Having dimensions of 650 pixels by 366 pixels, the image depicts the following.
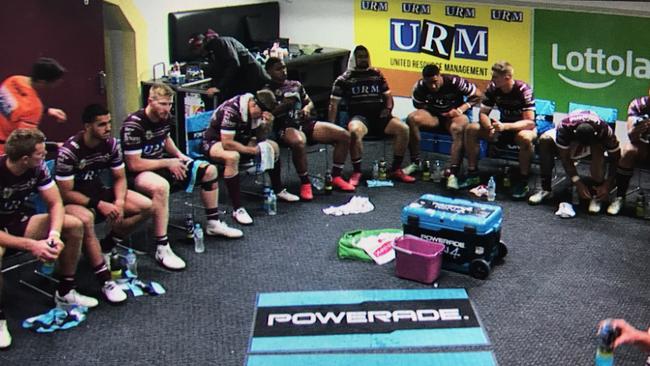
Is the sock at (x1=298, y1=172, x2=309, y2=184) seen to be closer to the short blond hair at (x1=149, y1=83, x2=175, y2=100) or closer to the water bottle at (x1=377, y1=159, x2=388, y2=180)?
the water bottle at (x1=377, y1=159, x2=388, y2=180)

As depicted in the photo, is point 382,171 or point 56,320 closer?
point 56,320

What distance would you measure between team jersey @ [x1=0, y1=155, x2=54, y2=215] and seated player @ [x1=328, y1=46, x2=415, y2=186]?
3.04 m

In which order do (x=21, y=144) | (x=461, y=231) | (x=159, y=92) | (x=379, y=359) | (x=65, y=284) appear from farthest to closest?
(x=159, y=92) < (x=461, y=231) < (x=65, y=284) < (x=21, y=144) < (x=379, y=359)

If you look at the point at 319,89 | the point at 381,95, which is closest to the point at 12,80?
the point at 381,95

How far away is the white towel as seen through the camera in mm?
6242

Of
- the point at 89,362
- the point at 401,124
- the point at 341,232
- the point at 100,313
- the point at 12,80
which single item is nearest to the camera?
the point at 89,362

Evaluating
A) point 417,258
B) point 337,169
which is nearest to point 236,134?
point 337,169

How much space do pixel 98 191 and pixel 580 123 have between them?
352 cm

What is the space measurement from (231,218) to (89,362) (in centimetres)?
220

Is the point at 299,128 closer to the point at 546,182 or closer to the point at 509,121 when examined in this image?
the point at 509,121

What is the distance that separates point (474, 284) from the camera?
16.8 feet

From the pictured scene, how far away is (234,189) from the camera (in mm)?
6160

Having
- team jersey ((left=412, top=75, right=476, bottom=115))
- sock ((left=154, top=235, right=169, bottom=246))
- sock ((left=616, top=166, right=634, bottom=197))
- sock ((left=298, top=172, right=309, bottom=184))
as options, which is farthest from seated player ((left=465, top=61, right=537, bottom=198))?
sock ((left=154, top=235, right=169, bottom=246))

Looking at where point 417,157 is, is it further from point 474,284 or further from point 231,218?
point 474,284
